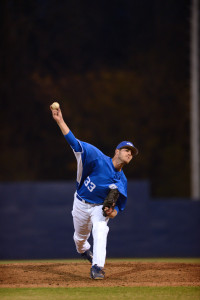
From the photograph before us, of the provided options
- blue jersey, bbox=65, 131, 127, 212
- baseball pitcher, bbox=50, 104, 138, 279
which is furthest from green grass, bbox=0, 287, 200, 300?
blue jersey, bbox=65, 131, 127, 212

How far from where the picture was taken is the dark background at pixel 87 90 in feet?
72.8

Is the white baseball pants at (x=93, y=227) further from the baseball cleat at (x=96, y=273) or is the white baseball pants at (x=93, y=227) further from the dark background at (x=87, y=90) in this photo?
the dark background at (x=87, y=90)

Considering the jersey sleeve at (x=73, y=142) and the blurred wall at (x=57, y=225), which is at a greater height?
the jersey sleeve at (x=73, y=142)

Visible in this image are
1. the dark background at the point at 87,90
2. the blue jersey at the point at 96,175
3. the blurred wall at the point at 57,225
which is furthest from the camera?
the dark background at the point at 87,90

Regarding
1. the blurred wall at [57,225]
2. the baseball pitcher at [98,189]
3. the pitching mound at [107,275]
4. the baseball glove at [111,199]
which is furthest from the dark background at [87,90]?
the baseball glove at [111,199]

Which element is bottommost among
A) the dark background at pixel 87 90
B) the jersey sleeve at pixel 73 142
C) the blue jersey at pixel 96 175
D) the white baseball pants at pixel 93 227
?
the white baseball pants at pixel 93 227

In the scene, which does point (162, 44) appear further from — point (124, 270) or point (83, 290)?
point (83, 290)

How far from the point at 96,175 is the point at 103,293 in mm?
1600

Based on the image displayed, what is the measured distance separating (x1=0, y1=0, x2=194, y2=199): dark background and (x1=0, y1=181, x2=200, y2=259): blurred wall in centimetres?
912

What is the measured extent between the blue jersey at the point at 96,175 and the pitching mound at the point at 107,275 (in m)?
0.92

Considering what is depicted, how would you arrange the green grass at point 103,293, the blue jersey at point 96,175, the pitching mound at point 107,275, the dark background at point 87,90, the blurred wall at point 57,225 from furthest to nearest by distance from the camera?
the dark background at point 87,90, the blurred wall at point 57,225, the blue jersey at point 96,175, the pitching mound at point 107,275, the green grass at point 103,293

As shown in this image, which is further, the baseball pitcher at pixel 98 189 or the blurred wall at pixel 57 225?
the blurred wall at pixel 57 225

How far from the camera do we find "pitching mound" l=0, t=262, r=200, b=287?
22.5ft

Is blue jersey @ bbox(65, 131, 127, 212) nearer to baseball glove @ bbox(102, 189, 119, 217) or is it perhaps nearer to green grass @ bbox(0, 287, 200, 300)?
baseball glove @ bbox(102, 189, 119, 217)
